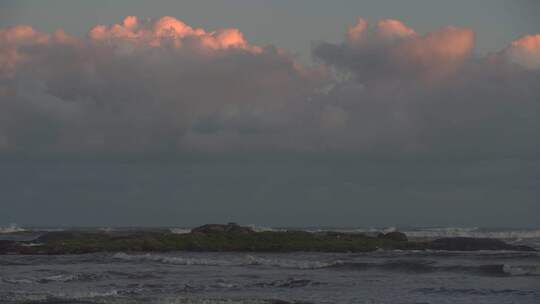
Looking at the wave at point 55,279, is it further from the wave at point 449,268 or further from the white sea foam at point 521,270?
the white sea foam at point 521,270

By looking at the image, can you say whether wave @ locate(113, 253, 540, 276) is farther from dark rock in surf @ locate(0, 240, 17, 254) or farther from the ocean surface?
dark rock in surf @ locate(0, 240, 17, 254)

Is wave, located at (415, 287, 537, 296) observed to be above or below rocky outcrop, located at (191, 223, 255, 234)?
below

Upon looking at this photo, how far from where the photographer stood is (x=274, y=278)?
41594 millimetres

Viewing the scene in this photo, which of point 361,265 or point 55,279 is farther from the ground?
point 361,265

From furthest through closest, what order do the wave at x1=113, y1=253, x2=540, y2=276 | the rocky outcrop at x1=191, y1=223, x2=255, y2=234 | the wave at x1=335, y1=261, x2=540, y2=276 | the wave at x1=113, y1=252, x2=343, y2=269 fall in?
the rocky outcrop at x1=191, y1=223, x2=255, y2=234, the wave at x1=113, y1=252, x2=343, y2=269, the wave at x1=113, y1=253, x2=540, y2=276, the wave at x1=335, y1=261, x2=540, y2=276

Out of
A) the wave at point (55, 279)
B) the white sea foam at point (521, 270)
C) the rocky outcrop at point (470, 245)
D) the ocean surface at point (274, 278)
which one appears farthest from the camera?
the rocky outcrop at point (470, 245)

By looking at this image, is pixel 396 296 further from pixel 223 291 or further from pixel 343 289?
pixel 223 291

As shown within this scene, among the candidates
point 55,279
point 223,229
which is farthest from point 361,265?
point 223,229

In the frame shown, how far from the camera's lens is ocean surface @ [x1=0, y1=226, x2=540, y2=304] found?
3294cm

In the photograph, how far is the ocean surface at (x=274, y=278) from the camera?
32.9 m

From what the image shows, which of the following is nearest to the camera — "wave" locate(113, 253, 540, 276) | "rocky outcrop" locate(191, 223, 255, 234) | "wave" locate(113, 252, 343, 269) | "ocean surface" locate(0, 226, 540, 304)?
"ocean surface" locate(0, 226, 540, 304)

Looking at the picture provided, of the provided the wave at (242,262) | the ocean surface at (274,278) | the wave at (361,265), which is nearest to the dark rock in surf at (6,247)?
the ocean surface at (274,278)

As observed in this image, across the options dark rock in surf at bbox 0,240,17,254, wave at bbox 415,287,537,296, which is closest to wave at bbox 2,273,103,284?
wave at bbox 415,287,537,296

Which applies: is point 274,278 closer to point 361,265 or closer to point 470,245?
point 361,265
